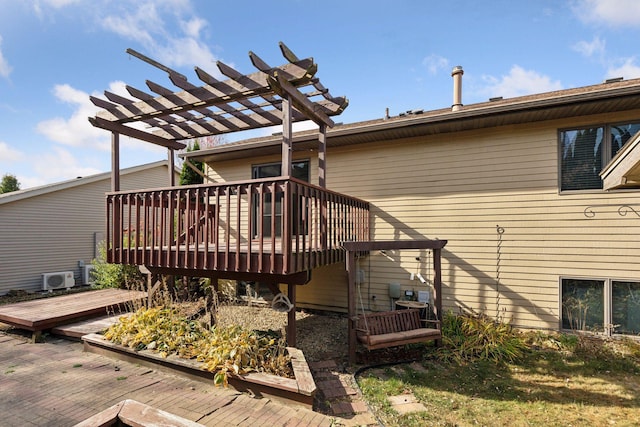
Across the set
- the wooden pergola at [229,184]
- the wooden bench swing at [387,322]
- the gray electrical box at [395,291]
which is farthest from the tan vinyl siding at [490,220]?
the wooden bench swing at [387,322]

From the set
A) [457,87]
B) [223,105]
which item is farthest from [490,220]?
[223,105]

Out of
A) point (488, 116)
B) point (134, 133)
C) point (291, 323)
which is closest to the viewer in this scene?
point (291, 323)

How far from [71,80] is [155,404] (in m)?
9.81

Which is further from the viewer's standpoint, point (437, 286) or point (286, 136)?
point (437, 286)

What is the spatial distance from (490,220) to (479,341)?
2218 mm

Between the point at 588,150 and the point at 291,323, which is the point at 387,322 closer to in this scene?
the point at 291,323

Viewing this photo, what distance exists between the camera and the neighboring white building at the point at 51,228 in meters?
9.90

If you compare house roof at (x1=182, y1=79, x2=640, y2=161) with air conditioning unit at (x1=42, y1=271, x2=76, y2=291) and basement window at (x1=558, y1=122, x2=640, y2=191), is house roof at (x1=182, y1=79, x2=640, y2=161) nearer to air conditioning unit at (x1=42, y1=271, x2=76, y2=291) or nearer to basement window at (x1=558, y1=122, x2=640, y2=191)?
basement window at (x1=558, y1=122, x2=640, y2=191)

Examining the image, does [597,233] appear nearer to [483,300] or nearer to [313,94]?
[483,300]

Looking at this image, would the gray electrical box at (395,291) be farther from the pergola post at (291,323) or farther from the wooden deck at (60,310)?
the wooden deck at (60,310)

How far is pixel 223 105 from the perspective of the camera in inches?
199

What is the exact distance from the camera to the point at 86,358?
4539 mm

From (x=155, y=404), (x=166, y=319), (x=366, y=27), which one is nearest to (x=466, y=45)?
(x=366, y=27)

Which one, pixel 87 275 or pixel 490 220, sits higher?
pixel 490 220
